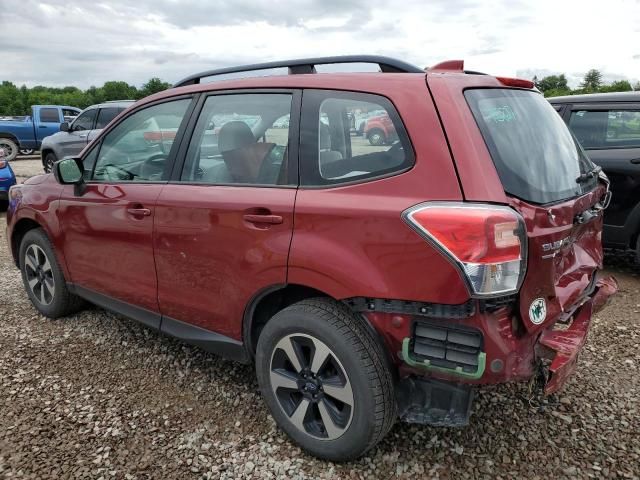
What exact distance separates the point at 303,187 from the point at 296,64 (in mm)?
702

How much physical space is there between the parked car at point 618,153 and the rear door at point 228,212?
12.5 feet

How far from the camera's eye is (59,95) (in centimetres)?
7575

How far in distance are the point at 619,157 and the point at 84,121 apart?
450 inches

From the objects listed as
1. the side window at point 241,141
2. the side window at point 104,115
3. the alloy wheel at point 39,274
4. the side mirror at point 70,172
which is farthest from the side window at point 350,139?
the side window at point 104,115

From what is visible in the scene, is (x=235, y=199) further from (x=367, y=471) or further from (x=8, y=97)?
(x=8, y=97)

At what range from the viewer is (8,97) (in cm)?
6500

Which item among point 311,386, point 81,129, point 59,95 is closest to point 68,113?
point 81,129

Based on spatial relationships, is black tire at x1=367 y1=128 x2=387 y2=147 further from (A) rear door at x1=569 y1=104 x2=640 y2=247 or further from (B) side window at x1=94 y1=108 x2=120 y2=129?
(B) side window at x1=94 y1=108 x2=120 y2=129

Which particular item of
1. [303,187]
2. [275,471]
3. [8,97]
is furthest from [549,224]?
[8,97]

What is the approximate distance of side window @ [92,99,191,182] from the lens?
2.97 m

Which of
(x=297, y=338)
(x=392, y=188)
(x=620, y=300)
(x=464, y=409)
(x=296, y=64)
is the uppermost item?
(x=296, y=64)

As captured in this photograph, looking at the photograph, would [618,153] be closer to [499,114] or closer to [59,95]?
[499,114]

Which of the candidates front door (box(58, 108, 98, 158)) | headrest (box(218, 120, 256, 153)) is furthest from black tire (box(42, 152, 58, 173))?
headrest (box(218, 120, 256, 153))

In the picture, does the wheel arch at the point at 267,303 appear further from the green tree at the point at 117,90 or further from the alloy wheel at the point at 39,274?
the green tree at the point at 117,90
